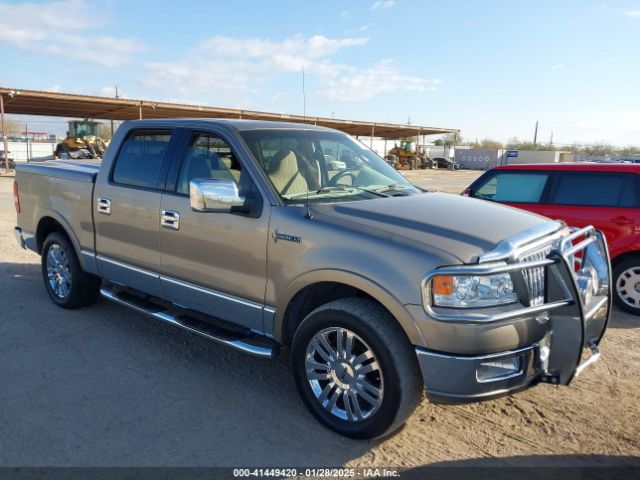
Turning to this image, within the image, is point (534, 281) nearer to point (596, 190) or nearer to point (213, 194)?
point (213, 194)

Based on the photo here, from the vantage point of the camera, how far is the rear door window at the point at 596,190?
6.08 metres

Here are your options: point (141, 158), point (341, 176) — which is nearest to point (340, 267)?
point (341, 176)

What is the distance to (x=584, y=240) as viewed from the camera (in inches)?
145

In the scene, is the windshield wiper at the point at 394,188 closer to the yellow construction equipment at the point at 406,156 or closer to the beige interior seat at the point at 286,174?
the beige interior seat at the point at 286,174

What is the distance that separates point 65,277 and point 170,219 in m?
A: 2.14

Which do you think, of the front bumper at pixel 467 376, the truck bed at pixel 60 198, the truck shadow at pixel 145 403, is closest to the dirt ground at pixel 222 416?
the truck shadow at pixel 145 403

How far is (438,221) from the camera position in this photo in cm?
327

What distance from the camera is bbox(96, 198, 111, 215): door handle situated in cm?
486

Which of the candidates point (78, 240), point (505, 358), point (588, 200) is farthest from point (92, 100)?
point (505, 358)

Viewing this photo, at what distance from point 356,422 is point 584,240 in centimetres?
203

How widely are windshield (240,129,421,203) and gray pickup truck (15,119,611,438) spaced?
0.05 feet

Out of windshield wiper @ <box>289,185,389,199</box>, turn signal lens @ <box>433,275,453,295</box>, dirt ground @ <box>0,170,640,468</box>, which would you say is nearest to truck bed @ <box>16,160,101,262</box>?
dirt ground @ <box>0,170,640,468</box>

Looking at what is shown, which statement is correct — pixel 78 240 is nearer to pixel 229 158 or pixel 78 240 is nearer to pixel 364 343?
pixel 229 158

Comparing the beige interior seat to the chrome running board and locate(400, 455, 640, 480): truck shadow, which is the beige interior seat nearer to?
the chrome running board
